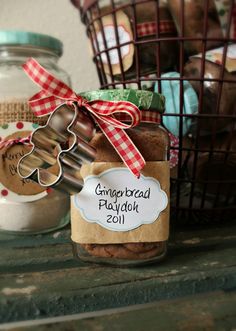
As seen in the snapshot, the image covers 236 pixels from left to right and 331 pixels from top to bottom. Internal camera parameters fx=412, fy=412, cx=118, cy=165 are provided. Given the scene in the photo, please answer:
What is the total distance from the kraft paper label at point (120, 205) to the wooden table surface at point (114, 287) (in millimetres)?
37

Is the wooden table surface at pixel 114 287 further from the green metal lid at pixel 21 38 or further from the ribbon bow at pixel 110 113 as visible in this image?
the green metal lid at pixel 21 38

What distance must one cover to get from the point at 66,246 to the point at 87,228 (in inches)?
3.6

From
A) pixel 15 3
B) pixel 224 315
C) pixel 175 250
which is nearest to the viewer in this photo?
pixel 224 315

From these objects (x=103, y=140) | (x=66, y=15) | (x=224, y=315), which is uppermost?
(x=66, y=15)

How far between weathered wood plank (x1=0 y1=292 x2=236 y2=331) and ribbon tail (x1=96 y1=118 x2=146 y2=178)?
0.12 metres

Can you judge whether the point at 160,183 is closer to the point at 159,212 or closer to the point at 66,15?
the point at 159,212

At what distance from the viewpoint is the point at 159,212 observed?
0.41 m

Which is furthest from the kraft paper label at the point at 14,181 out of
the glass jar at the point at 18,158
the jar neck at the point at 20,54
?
the jar neck at the point at 20,54

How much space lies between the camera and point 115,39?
0.54 metres

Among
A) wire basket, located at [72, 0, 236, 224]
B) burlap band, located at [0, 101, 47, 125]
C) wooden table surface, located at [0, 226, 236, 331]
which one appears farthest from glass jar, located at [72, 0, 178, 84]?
wooden table surface, located at [0, 226, 236, 331]

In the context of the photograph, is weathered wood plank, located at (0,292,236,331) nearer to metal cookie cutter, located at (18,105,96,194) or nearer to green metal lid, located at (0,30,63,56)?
metal cookie cutter, located at (18,105,96,194)

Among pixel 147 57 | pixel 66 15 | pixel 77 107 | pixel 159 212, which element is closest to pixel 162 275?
pixel 159 212

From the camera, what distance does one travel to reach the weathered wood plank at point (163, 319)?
34 centimetres

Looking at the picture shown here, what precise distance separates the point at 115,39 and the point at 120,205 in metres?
0.25
